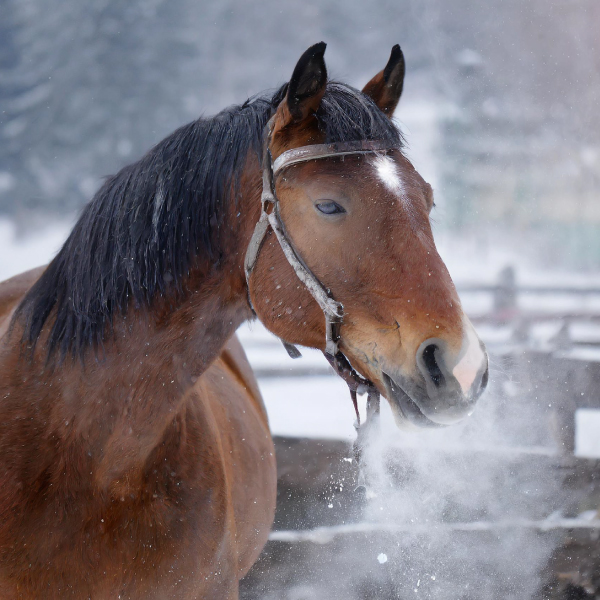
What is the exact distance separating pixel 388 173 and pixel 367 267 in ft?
0.68

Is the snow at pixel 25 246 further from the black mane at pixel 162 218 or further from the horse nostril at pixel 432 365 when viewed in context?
the horse nostril at pixel 432 365

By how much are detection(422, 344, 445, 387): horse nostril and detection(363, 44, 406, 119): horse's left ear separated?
0.67 m

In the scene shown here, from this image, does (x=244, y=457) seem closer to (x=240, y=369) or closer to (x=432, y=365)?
(x=240, y=369)

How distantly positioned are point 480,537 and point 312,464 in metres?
1.17

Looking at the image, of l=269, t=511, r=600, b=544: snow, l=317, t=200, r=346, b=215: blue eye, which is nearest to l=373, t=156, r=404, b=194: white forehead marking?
l=317, t=200, r=346, b=215: blue eye

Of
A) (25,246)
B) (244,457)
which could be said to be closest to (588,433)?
(244,457)

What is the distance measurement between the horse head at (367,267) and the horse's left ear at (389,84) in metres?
0.17

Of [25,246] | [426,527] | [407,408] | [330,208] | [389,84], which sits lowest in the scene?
[25,246]

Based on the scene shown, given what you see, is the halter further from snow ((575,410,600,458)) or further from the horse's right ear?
snow ((575,410,600,458))

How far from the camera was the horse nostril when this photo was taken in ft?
3.24

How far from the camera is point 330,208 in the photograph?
111 centimetres

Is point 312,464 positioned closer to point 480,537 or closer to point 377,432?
point 480,537

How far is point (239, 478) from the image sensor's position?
1808mm

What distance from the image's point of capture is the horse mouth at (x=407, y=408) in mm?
1036
